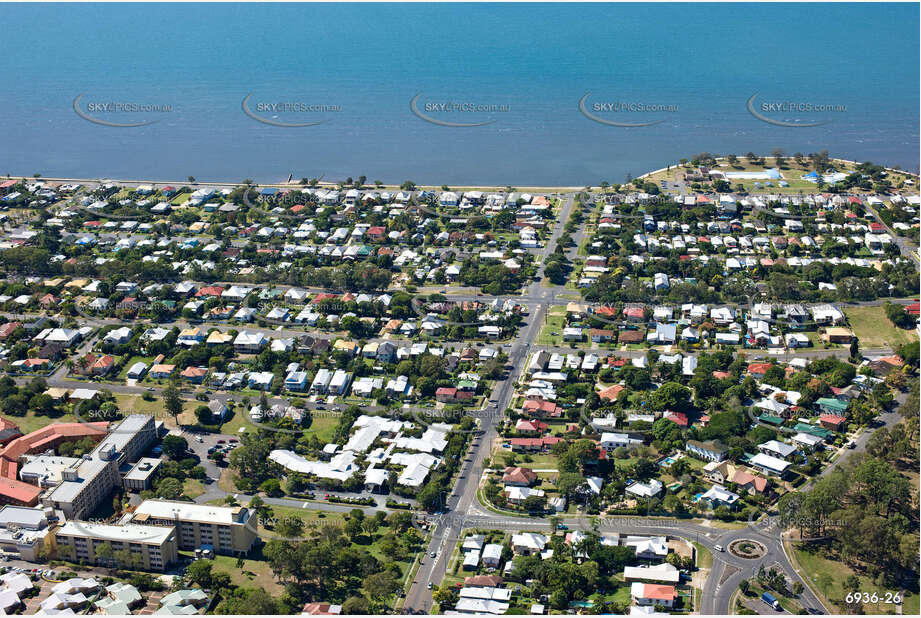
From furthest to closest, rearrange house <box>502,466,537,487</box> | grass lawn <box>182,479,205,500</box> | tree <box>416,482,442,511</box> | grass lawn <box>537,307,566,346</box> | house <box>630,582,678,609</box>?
grass lawn <box>537,307,566,346</box> → house <box>502,466,537,487</box> → grass lawn <box>182,479,205,500</box> → tree <box>416,482,442,511</box> → house <box>630,582,678,609</box>

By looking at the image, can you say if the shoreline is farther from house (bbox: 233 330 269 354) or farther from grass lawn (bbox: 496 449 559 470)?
grass lawn (bbox: 496 449 559 470)

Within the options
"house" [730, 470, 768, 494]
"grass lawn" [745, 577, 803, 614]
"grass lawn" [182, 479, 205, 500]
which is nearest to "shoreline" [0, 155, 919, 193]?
"house" [730, 470, 768, 494]

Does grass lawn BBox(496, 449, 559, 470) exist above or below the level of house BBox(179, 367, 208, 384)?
above

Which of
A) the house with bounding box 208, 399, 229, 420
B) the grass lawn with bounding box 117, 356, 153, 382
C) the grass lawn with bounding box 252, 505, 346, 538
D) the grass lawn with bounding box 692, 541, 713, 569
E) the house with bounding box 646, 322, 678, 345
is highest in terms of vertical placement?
the grass lawn with bounding box 692, 541, 713, 569

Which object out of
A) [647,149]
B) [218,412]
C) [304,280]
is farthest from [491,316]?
[647,149]

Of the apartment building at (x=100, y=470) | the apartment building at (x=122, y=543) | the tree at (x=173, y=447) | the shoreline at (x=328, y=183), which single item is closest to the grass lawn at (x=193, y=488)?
the tree at (x=173, y=447)

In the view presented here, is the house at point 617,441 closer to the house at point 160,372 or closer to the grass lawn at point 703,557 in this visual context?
the grass lawn at point 703,557

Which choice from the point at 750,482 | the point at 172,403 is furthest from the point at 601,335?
the point at 172,403
